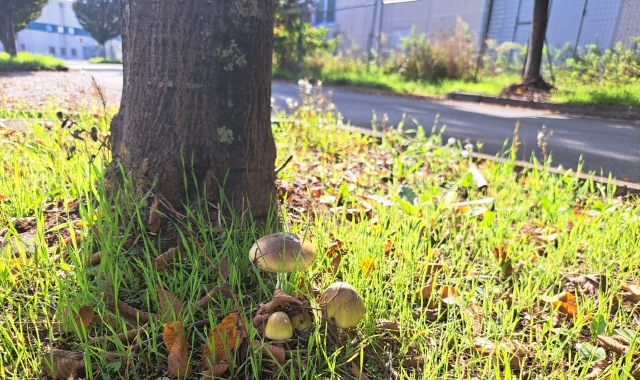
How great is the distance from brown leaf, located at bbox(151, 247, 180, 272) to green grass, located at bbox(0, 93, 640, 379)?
3 cm

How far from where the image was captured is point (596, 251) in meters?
1.92

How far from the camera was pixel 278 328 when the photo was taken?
46.3 inches

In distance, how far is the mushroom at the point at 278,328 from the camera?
118 cm

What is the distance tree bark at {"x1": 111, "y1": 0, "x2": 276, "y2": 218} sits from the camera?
168cm

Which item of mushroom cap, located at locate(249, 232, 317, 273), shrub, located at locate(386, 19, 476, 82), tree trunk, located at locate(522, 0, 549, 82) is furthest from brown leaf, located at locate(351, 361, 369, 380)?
shrub, located at locate(386, 19, 476, 82)

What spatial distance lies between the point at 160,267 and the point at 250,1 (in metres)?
1.13

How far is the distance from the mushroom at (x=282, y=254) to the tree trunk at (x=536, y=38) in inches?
421

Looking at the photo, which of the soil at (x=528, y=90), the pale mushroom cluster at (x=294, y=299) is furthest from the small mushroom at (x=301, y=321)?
the soil at (x=528, y=90)

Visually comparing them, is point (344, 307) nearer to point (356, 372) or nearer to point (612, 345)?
point (356, 372)

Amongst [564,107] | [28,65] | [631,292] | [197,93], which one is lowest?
[631,292]

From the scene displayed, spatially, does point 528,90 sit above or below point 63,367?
above

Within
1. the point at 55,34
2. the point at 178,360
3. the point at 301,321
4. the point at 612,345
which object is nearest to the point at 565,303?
the point at 612,345

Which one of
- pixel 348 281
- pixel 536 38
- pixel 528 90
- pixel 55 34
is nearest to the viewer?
pixel 348 281

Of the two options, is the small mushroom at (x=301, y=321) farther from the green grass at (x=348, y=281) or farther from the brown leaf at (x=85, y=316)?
the brown leaf at (x=85, y=316)
